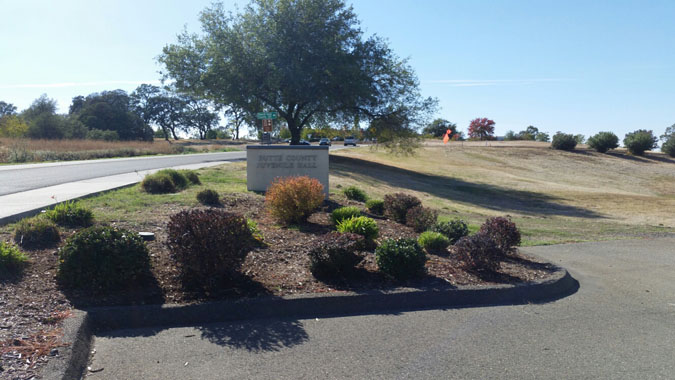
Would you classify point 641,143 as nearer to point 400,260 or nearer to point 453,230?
point 453,230

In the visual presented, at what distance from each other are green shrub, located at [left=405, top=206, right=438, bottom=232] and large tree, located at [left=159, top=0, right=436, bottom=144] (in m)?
19.6

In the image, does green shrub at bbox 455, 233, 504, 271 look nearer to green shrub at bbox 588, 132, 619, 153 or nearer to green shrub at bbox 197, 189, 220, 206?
green shrub at bbox 197, 189, 220, 206

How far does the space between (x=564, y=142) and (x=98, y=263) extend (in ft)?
194

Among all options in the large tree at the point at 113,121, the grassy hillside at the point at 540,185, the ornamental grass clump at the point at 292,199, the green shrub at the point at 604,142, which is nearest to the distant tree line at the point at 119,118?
the large tree at the point at 113,121

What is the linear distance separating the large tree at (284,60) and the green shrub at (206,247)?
933 inches

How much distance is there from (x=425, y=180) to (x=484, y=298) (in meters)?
27.3

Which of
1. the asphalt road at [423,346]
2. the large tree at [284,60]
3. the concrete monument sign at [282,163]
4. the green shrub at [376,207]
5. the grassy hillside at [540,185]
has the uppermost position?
the large tree at [284,60]

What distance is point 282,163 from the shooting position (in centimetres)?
1374

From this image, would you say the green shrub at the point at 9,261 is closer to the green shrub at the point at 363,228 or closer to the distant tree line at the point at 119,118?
the green shrub at the point at 363,228

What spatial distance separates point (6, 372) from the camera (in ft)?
11.7

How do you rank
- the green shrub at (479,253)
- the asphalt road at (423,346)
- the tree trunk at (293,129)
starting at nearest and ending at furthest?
the asphalt road at (423,346)
the green shrub at (479,253)
the tree trunk at (293,129)

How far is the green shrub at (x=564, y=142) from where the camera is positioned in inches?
2251

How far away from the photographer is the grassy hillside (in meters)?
17.7

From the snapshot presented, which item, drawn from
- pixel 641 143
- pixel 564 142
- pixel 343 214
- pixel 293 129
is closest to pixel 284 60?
pixel 293 129
